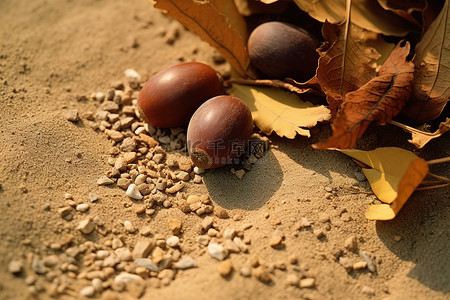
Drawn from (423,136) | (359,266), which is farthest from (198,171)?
(423,136)

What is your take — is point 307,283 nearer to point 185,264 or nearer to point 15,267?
point 185,264

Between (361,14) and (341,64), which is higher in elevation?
(361,14)

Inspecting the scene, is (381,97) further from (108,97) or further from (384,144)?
(108,97)

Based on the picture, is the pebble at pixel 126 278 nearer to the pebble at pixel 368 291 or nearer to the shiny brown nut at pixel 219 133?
the shiny brown nut at pixel 219 133

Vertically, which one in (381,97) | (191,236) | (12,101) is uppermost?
(381,97)

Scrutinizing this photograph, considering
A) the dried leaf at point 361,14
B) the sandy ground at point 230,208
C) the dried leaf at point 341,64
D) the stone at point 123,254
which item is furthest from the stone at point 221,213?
the dried leaf at point 361,14

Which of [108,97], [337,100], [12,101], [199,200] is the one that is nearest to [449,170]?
[337,100]
